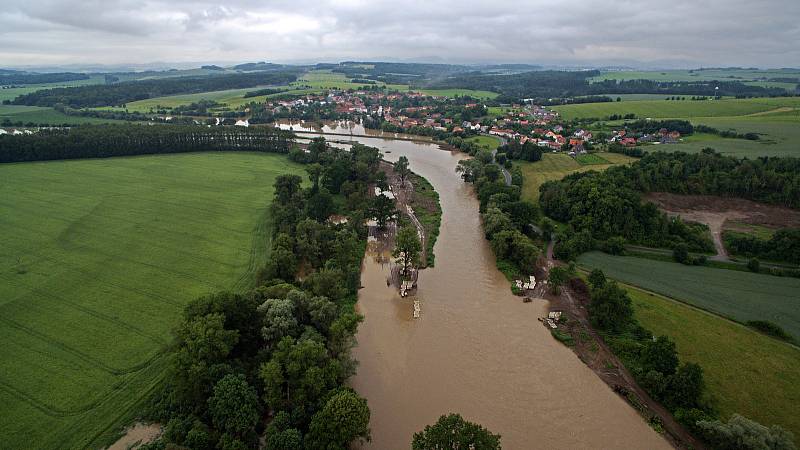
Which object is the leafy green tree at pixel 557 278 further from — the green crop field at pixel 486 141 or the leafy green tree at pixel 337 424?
the green crop field at pixel 486 141

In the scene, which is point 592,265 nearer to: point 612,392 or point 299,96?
point 612,392

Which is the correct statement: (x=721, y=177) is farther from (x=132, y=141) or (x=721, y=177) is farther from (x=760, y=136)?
(x=132, y=141)

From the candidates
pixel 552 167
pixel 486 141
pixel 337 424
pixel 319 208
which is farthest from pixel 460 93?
pixel 337 424

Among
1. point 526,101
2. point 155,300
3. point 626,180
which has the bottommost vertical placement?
point 155,300

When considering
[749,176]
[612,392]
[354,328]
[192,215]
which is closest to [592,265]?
[612,392]

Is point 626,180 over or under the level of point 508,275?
over

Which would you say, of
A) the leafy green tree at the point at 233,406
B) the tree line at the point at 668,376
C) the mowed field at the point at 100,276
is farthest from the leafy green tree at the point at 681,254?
the mowed field at the point at 100,276

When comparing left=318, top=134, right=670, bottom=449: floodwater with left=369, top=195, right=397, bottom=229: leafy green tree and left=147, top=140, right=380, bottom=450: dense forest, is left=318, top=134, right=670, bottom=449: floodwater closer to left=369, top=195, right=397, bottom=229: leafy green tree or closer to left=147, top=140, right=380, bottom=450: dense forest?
left=147, top=140, right=380, bottom=450: dense forest

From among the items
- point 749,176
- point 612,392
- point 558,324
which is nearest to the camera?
point 612,392
